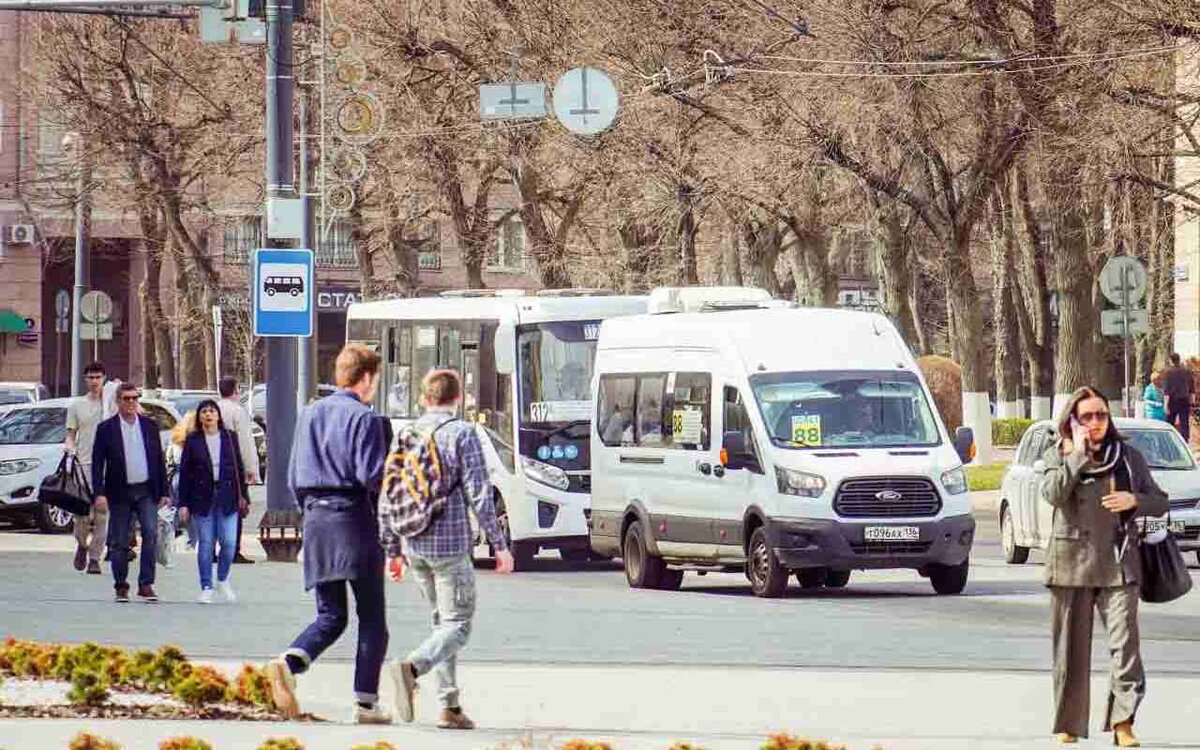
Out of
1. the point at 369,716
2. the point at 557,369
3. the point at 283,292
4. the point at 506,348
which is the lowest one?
the point at 369,716

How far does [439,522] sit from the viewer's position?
12.2 m

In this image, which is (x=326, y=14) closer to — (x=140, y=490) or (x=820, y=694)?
(x=140, y=490)

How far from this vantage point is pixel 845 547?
70.7 ft

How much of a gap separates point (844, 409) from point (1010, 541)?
15.0ft

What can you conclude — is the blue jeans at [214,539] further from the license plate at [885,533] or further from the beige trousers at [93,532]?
the license plate at [885,533]

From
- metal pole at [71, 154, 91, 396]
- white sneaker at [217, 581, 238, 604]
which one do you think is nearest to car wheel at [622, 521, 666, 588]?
white sneaker at [217, 581, 238, 604]

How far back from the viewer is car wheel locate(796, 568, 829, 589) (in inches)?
933

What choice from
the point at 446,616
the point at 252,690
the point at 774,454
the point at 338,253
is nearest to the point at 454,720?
the point at 446,616

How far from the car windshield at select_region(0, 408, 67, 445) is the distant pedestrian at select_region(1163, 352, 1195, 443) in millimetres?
18244

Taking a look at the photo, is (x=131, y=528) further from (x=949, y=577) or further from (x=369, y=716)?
(x=369, y=716)

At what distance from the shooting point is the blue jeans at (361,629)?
12.2 m

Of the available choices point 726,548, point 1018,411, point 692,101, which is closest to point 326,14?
point 692,101

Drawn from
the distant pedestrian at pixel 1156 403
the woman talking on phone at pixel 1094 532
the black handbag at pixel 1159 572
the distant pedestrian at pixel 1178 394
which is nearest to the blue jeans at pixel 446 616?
the woman talking on phone at pixel 1094 532

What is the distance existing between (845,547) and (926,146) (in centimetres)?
1753
